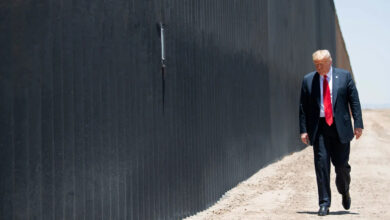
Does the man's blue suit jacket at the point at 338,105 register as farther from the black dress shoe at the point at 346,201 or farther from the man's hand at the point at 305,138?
the black dress shoe at the point at 346,201

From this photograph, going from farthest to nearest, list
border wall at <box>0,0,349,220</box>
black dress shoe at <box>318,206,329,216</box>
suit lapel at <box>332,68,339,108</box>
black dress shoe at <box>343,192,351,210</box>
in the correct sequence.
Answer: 1. black dress shoe at <box>343,192,351,210</box>
2. suit lapel at <box>332,68,339,108</box>
3. black dress shoe at <box>318,206,329,216</box>
4. border wall at <box>0,0,349,220</box>

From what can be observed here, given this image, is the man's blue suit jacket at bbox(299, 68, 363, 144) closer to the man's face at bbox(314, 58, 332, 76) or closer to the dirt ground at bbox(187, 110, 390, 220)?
Answer: the man's face at bbox(314, 58, 332, 76)

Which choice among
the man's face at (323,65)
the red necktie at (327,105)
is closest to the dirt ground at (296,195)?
the red necktie at (327,105)

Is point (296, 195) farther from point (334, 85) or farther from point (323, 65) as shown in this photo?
point (323, 65)

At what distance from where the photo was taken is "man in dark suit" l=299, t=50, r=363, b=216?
706cm

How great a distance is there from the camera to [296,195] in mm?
9070

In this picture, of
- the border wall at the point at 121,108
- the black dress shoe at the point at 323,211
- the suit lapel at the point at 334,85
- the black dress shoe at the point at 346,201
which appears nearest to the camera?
the border wall at the point at 121,108

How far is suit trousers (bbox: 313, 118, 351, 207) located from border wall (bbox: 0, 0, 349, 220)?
1.52 meters

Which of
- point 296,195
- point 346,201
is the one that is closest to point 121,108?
point 346,201

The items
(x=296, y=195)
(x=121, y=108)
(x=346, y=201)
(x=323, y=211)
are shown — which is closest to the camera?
(x=121, y=108)

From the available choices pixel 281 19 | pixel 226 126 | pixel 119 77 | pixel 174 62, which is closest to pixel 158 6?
pixel 174 62

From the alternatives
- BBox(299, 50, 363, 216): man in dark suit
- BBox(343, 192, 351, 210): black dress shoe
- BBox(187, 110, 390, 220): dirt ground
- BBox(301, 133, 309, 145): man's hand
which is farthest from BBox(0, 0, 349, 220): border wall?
BBox(343, 192, 351, 210): black dress shoe

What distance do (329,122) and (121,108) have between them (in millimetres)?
2572

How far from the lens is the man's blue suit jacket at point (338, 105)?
707 cm
